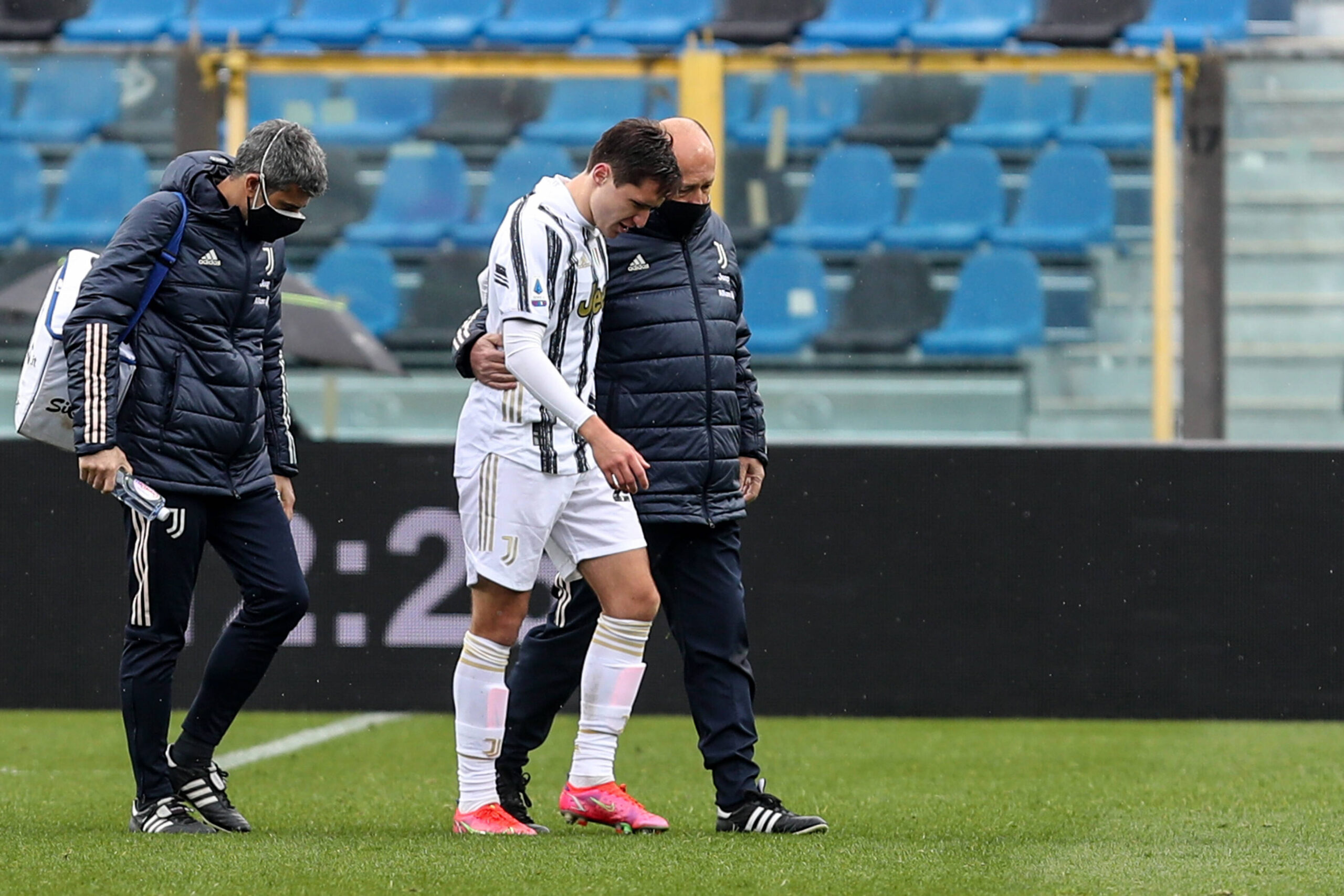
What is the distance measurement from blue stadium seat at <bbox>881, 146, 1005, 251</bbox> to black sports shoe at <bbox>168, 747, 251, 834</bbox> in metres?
7.02

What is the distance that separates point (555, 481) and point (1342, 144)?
811cm

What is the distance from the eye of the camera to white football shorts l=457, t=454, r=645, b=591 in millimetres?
4480

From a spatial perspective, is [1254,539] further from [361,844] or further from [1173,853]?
[361,844]

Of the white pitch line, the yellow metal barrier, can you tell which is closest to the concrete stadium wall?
the white pitch line

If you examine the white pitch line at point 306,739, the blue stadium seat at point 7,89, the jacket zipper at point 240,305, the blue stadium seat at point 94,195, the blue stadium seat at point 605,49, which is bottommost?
the white pitch line at point 306,739

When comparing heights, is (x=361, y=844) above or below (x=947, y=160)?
below

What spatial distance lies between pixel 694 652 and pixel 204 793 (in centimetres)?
124

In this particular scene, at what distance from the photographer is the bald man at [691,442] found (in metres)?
4.77

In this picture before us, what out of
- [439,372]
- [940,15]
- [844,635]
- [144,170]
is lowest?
[844,635]

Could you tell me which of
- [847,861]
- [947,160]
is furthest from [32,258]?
[847,861]

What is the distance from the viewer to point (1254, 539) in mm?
7715

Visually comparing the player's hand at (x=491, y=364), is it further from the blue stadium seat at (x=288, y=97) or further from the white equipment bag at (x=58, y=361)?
the blue stadium seat at (x=288, y=97)

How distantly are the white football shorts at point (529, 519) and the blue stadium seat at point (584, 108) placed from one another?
684 centimetres

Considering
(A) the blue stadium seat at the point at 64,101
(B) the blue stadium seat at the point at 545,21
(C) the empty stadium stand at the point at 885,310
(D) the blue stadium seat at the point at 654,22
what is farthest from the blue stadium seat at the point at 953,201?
(A) the blue stadium seat at the point at 64,101
